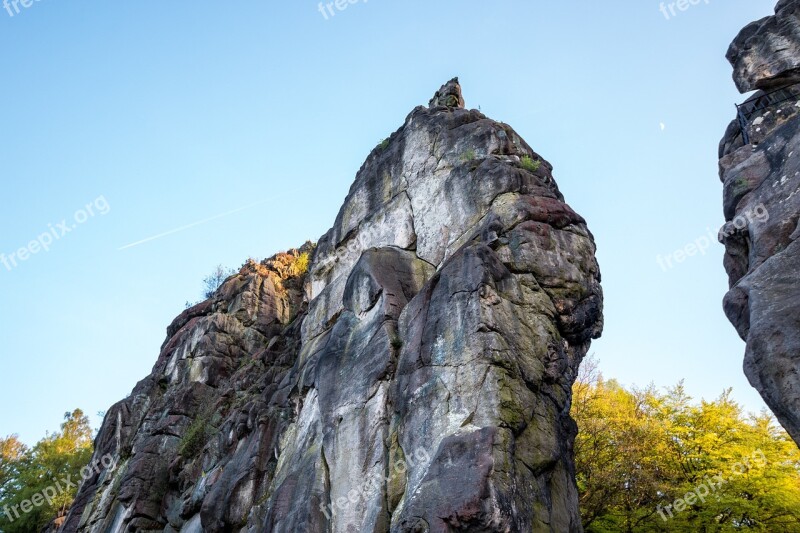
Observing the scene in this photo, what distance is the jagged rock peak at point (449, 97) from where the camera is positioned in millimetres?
24484

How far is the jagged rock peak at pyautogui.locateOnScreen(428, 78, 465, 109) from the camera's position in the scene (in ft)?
80.3

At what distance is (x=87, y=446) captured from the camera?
46062 mm

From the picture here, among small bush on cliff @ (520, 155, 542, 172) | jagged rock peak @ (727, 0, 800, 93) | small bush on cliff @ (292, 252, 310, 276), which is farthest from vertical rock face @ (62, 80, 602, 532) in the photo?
small bush on cliff @ (292, 252, 310, 276)

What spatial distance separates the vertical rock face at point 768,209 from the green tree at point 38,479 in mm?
36092

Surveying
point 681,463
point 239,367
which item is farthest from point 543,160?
point 239,367

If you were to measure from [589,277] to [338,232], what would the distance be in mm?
10451

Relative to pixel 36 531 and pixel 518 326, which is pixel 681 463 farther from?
pixel 36 531

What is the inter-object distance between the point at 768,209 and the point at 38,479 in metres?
41.1

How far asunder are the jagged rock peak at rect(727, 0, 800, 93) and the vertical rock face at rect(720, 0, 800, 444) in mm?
22

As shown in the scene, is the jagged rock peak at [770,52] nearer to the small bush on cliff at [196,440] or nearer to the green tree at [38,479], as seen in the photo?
the small bush on cliff at [196,440]

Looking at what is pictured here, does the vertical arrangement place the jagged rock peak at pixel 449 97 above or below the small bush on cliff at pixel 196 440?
above

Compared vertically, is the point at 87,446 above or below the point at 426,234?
above

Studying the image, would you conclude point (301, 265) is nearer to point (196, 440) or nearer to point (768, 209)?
point (196, 440)

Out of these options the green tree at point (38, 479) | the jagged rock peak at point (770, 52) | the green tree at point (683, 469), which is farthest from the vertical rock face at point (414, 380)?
the green tree at point (38, 479)
